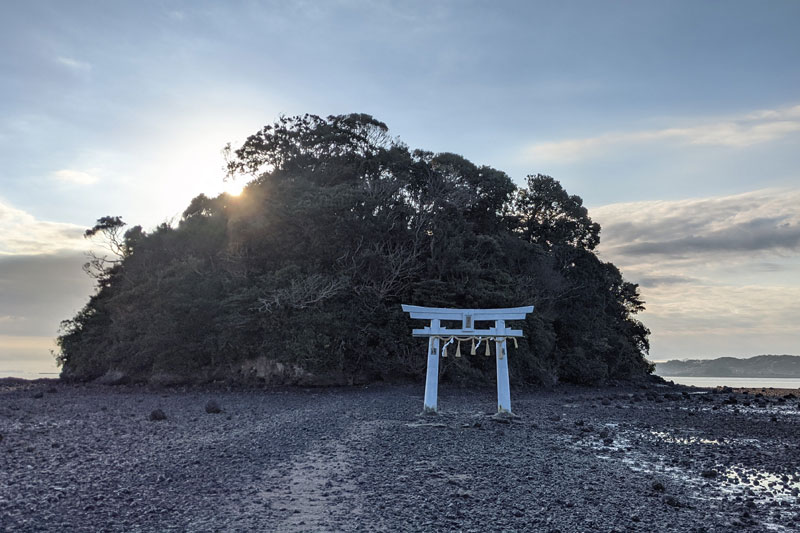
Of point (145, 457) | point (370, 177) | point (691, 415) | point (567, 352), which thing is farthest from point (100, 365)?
point (691, 415)

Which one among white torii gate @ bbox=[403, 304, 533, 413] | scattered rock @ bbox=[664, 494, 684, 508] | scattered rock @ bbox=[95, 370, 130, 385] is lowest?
scattered rock @ bbox=[664, 494, 684, 508]

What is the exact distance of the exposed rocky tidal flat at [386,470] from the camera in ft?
26.0

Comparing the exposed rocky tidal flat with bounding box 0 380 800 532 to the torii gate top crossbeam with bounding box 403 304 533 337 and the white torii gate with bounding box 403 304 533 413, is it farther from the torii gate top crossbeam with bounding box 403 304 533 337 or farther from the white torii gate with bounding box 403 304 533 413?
the torii gate top crossbeam with bounding box 403 304 533 337

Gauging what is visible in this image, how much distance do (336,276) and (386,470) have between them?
1898cm

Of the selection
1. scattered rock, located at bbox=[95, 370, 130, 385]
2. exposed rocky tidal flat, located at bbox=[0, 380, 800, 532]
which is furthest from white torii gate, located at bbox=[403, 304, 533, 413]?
scattered rock, located at bbox=[95, 370, 130, 385]

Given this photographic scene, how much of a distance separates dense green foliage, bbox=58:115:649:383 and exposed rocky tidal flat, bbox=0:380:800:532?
755cm

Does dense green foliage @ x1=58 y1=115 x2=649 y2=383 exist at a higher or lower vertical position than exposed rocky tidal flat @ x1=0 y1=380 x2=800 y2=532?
higher

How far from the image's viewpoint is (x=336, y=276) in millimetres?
29094

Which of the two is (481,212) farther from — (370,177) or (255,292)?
(255,292)

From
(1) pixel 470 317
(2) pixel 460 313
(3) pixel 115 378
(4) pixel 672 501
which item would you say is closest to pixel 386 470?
(4) pixel 672 501

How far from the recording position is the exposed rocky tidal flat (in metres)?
7.93

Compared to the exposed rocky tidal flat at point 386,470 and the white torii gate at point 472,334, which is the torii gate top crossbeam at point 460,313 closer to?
the white torii gate at point 472,334

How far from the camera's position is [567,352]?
34438 millimetres

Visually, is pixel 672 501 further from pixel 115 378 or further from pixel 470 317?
pixel 115 378
